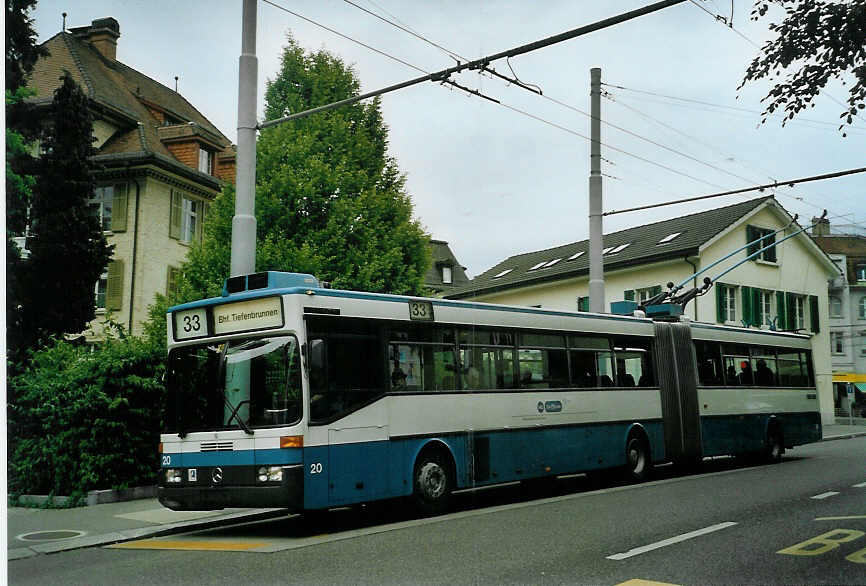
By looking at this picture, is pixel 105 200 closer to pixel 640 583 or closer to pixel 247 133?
pixel 247 133

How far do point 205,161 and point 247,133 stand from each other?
75.9 feet

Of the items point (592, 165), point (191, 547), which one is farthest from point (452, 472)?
point (592, 165)

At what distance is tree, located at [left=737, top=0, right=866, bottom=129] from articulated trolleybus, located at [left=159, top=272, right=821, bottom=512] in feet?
16.1

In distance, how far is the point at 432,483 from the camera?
1180 cm

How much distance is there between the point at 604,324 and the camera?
15.7m

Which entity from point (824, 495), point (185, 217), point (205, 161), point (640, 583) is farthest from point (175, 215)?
point (640, 583)

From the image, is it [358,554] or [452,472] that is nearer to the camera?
[358,554]

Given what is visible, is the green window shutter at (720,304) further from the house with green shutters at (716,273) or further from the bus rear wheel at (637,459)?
the bus rear wheel at (637,459)

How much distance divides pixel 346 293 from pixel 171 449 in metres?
2.83

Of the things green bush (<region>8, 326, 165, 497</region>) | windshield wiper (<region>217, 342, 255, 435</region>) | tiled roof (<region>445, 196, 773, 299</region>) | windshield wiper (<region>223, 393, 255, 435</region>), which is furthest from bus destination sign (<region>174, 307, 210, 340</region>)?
tiled roof (<region>445, 196, 773, 299</region>)

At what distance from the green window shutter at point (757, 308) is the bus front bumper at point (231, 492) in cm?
3131

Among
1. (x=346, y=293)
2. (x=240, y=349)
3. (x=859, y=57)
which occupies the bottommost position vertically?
(x=240, y=349)

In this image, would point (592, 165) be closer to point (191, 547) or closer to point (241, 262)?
point (241, 262)

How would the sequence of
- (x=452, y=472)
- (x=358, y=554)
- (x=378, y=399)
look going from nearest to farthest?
(x=358, y=554) → (x=378, y=399) → (x=452, y=472)
